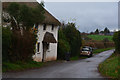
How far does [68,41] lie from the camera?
41.8m

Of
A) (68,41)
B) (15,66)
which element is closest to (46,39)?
(68,41)

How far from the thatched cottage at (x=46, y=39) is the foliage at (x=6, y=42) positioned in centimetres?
972

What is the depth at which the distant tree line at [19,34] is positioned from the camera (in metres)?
19.1

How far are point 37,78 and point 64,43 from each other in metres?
24.0

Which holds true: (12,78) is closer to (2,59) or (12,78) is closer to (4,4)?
(2,59)

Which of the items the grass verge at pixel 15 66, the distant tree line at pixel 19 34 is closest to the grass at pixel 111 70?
the grass verge at pixel 15 66

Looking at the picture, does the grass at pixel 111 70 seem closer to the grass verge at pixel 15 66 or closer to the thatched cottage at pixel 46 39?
the grass verge at pixel 15 66

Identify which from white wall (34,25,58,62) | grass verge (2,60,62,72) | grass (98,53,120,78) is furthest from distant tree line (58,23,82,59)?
grass (98,53,120,78)

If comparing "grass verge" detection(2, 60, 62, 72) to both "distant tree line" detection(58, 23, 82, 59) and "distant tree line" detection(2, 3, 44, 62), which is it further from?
"distant tree line" detection(58, 23, 82, 59)

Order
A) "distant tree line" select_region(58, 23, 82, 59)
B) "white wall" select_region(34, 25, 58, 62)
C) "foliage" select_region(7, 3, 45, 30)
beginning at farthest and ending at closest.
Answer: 1. "distant tree line" select_region(58, 23, 82, 59)
2. "white wall" select_region(34, 25, 58, 62)
3. "foliage" select_region(7, 3, 45, 30)

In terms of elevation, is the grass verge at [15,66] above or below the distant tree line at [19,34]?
below

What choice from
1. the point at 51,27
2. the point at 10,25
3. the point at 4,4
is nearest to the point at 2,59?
the point at 10,25

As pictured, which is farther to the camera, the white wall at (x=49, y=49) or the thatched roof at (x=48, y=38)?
the thatched roof at (x=48, y=38)

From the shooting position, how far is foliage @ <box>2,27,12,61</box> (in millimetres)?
18163
